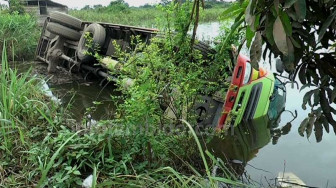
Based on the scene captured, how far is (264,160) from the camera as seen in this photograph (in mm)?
4992

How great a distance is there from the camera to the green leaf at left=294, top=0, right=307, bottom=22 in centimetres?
113

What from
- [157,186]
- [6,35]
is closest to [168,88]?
[157,186]

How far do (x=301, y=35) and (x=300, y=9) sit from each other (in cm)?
25

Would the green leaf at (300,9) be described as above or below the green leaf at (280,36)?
above

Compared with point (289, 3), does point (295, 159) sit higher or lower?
lower

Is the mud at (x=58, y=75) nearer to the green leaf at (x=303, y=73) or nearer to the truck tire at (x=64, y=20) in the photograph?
the truck tire at (x=64, y=20)

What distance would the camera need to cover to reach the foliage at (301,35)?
117 centimetres

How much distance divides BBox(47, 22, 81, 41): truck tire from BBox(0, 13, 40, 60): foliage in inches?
86.8

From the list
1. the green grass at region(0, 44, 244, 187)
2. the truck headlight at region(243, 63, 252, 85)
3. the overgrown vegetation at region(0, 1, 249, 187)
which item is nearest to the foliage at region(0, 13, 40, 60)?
the truck headlight at region(243, 63, 252, 85)

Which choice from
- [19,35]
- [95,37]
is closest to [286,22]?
[95,37]

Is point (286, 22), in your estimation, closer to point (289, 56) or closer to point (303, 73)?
point (289, 56)

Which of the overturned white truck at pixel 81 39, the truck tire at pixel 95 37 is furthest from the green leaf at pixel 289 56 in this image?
the truck tire at pixel 95 37

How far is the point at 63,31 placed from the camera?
9.07m

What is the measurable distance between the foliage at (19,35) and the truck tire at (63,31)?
2.20 m
